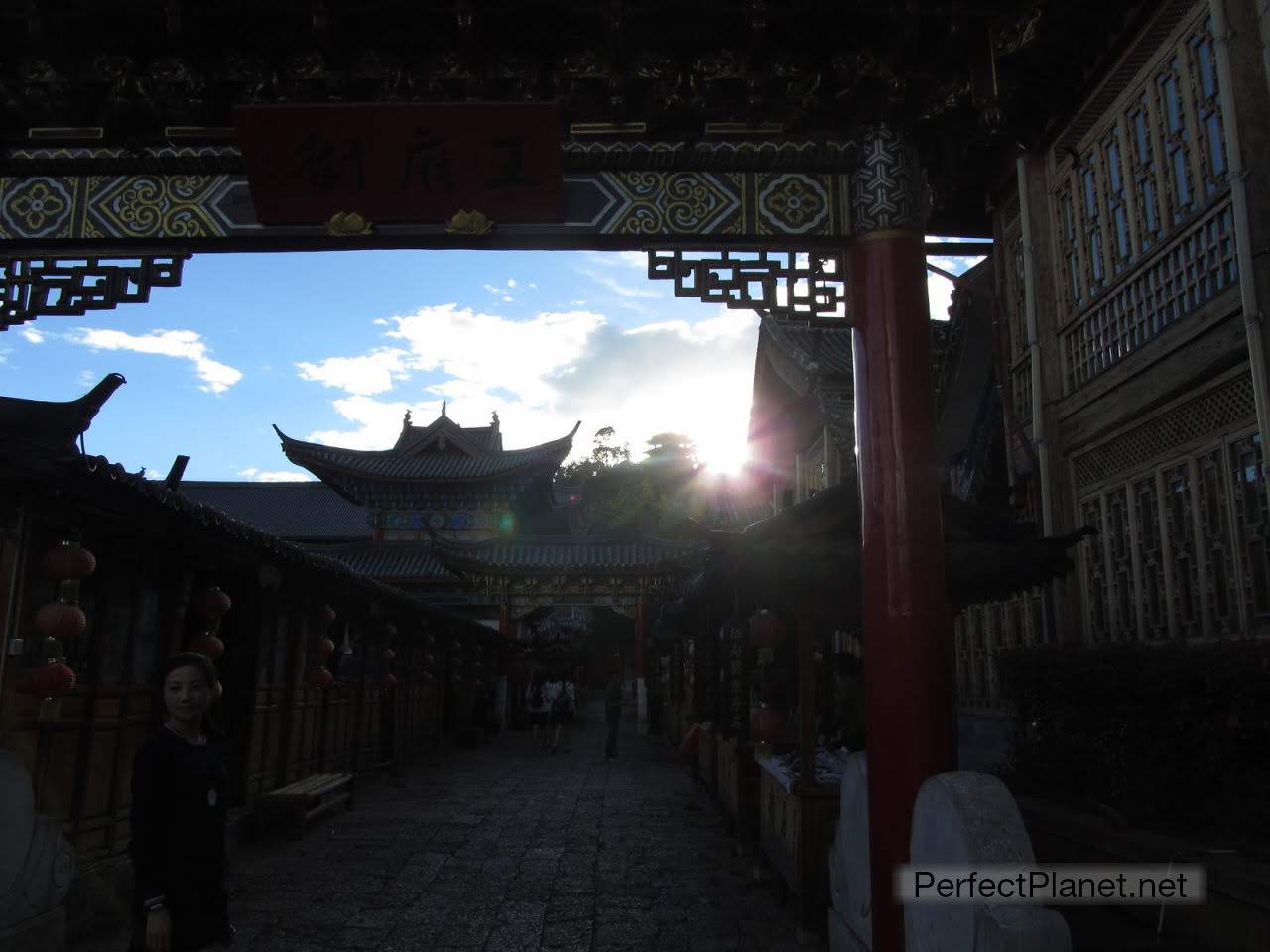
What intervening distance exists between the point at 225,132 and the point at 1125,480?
290 inches

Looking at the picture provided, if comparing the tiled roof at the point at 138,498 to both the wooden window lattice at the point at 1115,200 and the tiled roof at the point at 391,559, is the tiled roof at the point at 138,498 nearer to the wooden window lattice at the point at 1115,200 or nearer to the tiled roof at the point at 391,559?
the wooden window lattice at the point at 1115,200

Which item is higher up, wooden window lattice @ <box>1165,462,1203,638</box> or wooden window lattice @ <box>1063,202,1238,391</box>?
wooden window lattice @ <box>1063,202,1238,391</box>

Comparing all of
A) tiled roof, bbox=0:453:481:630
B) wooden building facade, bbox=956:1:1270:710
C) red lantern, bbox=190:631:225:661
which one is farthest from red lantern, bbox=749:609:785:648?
red lantern, bbox=190:631:225:661

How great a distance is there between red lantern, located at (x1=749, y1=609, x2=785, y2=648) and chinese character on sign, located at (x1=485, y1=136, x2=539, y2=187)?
4369 millimetres

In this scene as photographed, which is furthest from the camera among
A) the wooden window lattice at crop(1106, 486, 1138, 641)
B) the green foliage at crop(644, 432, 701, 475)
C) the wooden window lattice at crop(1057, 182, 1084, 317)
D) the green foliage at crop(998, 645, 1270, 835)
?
the green foliage at crop(644, 432, 701, 475)

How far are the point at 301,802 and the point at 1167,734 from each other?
8137 millimetres

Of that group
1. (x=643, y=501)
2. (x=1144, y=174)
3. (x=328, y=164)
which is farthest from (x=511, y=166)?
(x=643, y=501)

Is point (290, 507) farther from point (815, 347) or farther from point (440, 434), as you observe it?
point (815, 347)

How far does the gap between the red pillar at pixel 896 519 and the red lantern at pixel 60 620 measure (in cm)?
514

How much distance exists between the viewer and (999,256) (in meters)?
10.5

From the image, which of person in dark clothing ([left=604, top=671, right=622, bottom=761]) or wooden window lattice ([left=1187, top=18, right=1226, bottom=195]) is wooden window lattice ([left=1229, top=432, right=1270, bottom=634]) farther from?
person in dark clothing ([left=604, top=671, right=622, bottom=761])

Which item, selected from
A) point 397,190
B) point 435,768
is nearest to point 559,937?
point 397,190

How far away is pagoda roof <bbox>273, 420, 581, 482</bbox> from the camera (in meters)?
32.0

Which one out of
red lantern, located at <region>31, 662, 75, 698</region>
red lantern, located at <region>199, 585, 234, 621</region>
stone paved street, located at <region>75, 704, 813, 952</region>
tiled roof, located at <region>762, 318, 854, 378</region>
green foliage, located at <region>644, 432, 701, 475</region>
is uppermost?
green foliage, located at <region>644, 432, 701, 475</region>
